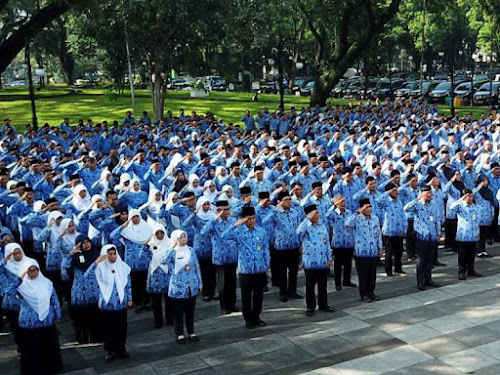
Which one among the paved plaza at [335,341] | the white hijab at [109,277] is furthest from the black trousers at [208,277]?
the white hijab at [109,277]

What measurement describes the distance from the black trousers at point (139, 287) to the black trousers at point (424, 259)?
15.1 ft

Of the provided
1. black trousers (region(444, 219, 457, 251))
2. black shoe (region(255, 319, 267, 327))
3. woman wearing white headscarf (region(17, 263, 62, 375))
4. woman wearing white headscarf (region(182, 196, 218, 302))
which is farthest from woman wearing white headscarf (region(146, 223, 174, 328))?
black trousers (region(444, 219, 457, 251))

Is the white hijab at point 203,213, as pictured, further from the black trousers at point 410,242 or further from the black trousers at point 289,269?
the black trousers at point 410,242

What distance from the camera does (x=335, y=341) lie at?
10258 mm

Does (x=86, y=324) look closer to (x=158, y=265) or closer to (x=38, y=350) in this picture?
(x=38, y=350)

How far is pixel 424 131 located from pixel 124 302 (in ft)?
50.4

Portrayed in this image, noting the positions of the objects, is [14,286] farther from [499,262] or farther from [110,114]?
[110,114]

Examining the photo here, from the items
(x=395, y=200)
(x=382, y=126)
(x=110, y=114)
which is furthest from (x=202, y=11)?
(x=395, y=200)

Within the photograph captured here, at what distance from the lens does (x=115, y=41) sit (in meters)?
30.4

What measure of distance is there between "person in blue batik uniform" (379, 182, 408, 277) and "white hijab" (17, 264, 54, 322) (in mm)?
6456

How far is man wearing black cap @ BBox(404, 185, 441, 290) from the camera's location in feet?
40.6

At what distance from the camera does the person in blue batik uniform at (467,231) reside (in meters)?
12.8

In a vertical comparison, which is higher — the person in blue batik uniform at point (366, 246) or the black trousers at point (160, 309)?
the person in blue batik uniform at point (366, 246)

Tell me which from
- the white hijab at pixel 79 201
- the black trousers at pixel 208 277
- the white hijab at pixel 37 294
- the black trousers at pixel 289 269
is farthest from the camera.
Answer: the white hijab at pixel 79 201
